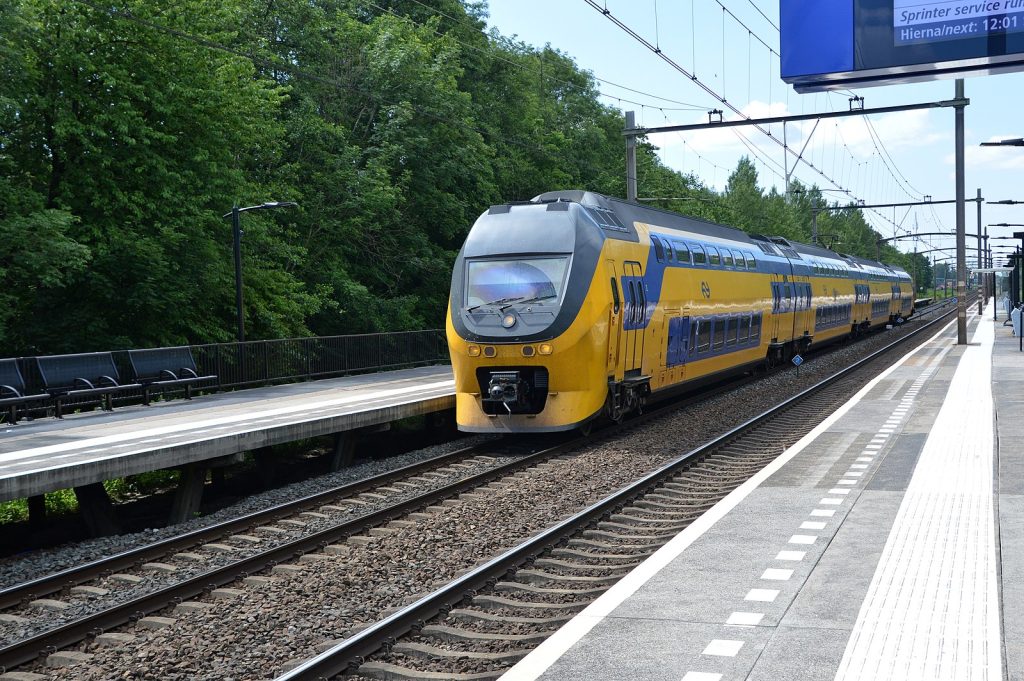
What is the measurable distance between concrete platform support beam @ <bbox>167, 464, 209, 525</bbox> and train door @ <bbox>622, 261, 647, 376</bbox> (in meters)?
7.22

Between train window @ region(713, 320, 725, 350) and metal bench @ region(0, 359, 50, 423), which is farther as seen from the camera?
train window @ region(713, 320, 725, 350)

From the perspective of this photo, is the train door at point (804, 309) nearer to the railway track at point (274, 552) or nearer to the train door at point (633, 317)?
the train door at point (633, 317)

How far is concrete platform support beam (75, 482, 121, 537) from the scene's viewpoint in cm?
1284

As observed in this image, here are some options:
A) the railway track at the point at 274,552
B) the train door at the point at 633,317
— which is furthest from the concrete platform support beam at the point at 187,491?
the train door at the point at 633,317

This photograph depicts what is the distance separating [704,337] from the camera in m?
21.8

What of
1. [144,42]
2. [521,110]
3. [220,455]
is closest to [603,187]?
[521,110]

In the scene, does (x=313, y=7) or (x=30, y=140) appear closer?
(x=30, y=140)

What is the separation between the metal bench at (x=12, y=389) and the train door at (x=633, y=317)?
968 centimetres

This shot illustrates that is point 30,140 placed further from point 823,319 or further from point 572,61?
point 572,61

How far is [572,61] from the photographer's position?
230 feet

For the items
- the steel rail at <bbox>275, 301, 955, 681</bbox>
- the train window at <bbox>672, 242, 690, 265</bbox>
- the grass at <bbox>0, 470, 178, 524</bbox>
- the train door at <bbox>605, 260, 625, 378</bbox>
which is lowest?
the grass at <bbox>0, 470, 178, 524</bbox>

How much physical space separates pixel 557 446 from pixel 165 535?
658 centimetres

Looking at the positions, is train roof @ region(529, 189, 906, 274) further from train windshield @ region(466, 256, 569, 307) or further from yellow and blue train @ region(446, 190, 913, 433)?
train windshield @ region(466, 256, 569, 307)

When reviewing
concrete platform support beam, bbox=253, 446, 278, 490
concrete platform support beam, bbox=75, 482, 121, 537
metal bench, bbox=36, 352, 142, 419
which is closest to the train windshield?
concrete platform support beam, bbox=253, 446, 278, 490
